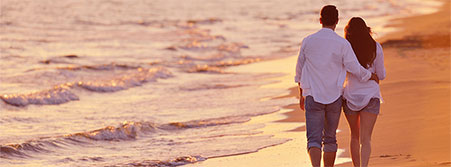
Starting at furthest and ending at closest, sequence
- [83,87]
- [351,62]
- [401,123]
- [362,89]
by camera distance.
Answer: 1. [83,87]
2. [401,123]
3. [362,89]
4. [351,62]

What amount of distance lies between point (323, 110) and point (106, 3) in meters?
43.1

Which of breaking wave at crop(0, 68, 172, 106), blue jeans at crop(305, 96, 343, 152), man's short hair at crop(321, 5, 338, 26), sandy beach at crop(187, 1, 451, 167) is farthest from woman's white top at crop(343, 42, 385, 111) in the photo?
breaking wave at crop(0, 68, 172, 106)

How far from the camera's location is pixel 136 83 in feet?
55.0

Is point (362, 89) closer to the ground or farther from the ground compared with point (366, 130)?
farther from the ground

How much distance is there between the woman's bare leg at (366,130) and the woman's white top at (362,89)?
96 mm

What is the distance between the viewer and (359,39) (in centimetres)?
602

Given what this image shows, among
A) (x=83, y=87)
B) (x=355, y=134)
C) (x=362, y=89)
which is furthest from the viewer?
(x=83, y=87)

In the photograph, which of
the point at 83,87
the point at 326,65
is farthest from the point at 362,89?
the point at 83,87

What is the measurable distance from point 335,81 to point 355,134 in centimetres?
54

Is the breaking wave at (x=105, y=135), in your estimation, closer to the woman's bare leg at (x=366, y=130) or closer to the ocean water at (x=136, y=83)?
the ocean water at (x=136, y=83)

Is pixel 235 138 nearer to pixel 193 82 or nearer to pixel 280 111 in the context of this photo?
pixel 280 111

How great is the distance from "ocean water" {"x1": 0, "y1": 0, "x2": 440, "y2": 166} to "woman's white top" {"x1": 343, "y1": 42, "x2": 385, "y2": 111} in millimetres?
1456

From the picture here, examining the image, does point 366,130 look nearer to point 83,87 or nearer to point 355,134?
point 355,134

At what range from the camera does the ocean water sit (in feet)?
31.8
